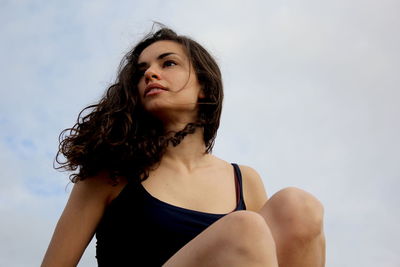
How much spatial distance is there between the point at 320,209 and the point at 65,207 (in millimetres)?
1410

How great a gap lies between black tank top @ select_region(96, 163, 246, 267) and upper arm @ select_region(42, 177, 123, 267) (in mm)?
74

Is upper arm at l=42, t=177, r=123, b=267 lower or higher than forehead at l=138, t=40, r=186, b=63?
lower

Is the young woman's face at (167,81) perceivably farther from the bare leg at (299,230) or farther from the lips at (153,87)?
the bare leg at (299,230)

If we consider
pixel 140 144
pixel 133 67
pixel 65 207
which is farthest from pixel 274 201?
pixel 133 67

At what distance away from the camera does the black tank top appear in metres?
2.48

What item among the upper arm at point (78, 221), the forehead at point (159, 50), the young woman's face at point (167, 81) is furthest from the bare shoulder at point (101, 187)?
the forehead at point (159, 50)

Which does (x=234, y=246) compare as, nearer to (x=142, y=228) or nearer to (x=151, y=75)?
(x=142, y=228)

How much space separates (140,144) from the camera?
9.41 feet

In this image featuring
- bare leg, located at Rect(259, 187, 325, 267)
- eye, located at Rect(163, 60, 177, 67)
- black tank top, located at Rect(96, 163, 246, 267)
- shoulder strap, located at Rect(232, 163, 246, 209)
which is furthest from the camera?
eye, located at Rect(163, 60, 177, 67)

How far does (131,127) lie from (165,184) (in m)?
0.45

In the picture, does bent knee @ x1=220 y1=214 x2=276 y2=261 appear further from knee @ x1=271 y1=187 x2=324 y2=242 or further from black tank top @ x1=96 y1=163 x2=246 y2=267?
black tank top @ x1=96 y1=163 x2=246 y2=267

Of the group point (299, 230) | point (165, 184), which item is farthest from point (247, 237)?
point (165, 184)

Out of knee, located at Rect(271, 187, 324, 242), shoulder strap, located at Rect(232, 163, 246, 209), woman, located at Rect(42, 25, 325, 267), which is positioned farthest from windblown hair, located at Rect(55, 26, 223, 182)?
knee, located at Rect(271, 187, 324, 242)

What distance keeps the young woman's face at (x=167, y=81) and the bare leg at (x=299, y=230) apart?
39.5 inches
